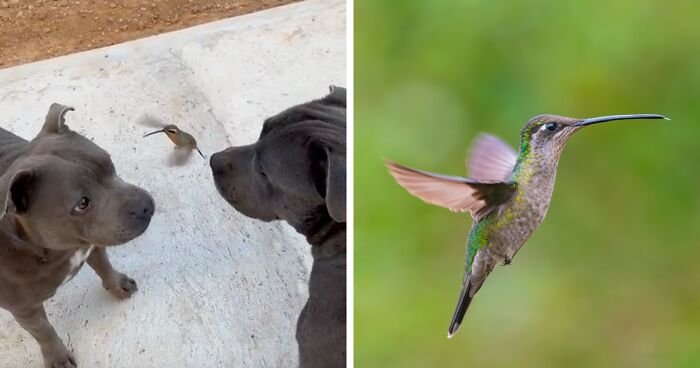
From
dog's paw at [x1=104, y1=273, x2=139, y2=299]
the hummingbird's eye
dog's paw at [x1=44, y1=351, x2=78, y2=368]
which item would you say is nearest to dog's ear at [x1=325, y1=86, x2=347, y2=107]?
the hummingbird's eye

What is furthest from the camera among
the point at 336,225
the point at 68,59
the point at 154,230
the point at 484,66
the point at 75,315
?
the point at 68,59

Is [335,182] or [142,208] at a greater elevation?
[335,182]

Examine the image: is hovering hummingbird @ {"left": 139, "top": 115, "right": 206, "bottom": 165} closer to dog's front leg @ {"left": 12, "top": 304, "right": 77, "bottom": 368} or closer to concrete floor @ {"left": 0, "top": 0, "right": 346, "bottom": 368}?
concrete floor @ {"left": 0, "top": 0, "right": 346, "bottom": 368}

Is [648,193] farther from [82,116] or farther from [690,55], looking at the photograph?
[82,116]

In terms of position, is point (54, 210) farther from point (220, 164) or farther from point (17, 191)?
point (220, 164)

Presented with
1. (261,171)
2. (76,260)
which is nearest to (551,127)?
(261,171)

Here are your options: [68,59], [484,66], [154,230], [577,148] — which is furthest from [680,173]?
[68,59]
